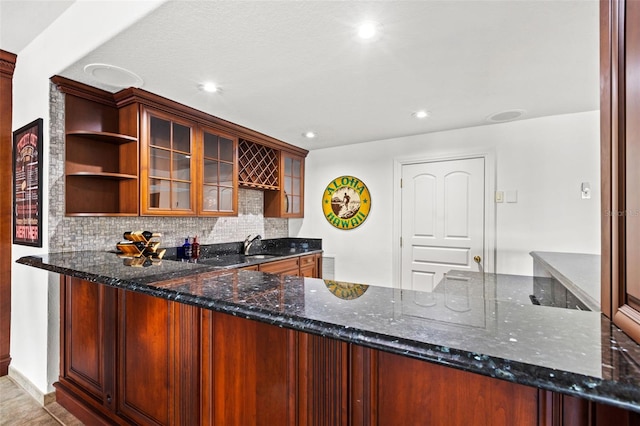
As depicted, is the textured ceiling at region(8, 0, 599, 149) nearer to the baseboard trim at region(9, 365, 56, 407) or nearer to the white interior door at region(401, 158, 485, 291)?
the white interior door at region(401, 158, 485, 291)

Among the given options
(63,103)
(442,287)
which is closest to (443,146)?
(442,287)

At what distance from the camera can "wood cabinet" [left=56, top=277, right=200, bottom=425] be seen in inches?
47.3

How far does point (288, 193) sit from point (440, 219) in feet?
6.37

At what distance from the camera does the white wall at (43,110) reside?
174 cm

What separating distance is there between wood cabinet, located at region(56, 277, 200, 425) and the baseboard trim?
202mm

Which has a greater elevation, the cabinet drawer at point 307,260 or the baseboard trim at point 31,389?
the cabinet drawer at point 307,260

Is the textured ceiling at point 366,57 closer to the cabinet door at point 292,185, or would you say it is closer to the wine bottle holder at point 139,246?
the wine bottle holder at point 139,246

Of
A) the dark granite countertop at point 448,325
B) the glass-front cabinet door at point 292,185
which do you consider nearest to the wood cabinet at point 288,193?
the glass-front cabinet door at point 292,185

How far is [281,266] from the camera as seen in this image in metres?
3.52

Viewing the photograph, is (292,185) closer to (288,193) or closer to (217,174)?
(288,193)

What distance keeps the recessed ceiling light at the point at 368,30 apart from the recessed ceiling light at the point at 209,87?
1.19 m

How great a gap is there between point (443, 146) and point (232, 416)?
3313 mm

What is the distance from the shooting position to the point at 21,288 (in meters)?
2.37

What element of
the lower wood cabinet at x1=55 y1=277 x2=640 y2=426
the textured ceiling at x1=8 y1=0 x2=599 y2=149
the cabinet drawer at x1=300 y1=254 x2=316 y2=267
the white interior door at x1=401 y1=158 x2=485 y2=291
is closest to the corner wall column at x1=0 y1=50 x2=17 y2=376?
the textured ceiling at x1=8 y1=0 x2=599 y2=149
